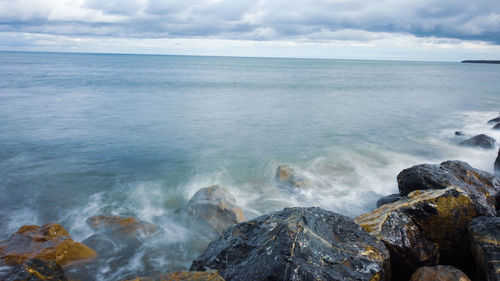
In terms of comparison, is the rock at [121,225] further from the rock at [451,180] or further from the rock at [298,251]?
the rock at [451,180]

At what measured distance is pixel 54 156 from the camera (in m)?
16.4

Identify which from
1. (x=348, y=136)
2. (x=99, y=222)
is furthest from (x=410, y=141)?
(x=99, y=222)

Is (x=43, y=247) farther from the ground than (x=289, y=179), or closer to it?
farther from the ground

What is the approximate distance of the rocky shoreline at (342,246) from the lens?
464cm

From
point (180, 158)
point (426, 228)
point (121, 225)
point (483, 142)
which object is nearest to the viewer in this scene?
point (426, 228)

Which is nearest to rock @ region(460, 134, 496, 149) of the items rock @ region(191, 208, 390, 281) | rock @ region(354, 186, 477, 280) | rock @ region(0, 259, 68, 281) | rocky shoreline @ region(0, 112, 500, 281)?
rocky shoreline @ region(0, 112, 500, 281)

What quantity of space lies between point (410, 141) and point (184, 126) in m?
16.0

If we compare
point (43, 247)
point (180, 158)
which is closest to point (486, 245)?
point (43, 247)

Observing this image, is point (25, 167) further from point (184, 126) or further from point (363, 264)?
point (363, 264)

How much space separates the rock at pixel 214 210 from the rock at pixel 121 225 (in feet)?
4.32

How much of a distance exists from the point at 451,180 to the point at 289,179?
20.0 feet

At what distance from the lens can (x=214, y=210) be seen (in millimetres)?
9984

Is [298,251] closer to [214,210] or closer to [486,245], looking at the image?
[486,245]

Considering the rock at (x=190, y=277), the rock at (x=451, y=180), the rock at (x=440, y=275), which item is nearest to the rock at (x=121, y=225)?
the rock at (x=190, y=277)
